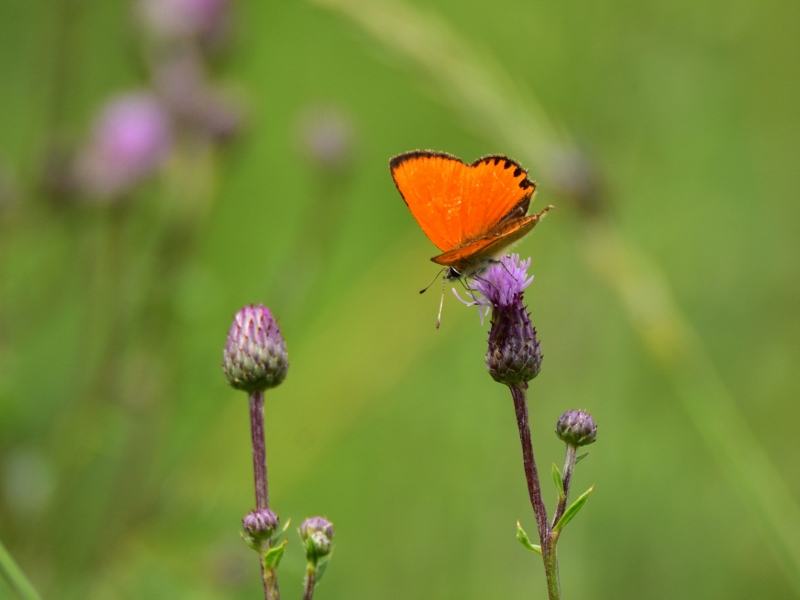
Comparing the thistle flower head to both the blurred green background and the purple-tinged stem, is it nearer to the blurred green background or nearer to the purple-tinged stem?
the purple-tinged stem

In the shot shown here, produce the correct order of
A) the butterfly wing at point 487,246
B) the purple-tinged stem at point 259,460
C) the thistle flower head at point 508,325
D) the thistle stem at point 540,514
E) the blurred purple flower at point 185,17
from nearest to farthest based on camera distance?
the thistle stem at point 540,514, the purple-tinged stem at point 259,460, the thistle flower head at point 508,325, the butterfly wing at point 487,246, the blurred purple flower at point 185,17

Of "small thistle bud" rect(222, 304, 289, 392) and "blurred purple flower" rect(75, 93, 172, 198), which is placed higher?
"blurred purple flower" rect(75, 93, 172, 198)

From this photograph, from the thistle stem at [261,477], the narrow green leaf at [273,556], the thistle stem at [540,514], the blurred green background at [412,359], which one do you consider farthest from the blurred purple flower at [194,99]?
the narrow green leaf at [273,556]

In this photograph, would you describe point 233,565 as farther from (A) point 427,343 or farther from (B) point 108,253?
(A) point 427,343

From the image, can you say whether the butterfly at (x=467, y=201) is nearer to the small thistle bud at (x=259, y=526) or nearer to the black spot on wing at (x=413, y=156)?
the black spot on wing at (x=413, y=156)

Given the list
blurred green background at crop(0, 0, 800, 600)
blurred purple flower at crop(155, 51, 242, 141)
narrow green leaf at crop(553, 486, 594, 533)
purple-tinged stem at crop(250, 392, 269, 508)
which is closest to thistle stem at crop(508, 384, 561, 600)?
narrow green leaf at crop(553, 486, 594, 533)

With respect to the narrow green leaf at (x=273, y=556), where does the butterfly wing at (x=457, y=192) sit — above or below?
above

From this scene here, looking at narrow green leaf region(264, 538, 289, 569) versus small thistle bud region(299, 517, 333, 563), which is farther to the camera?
small thistle bud region(299, 517, 333, 563)
